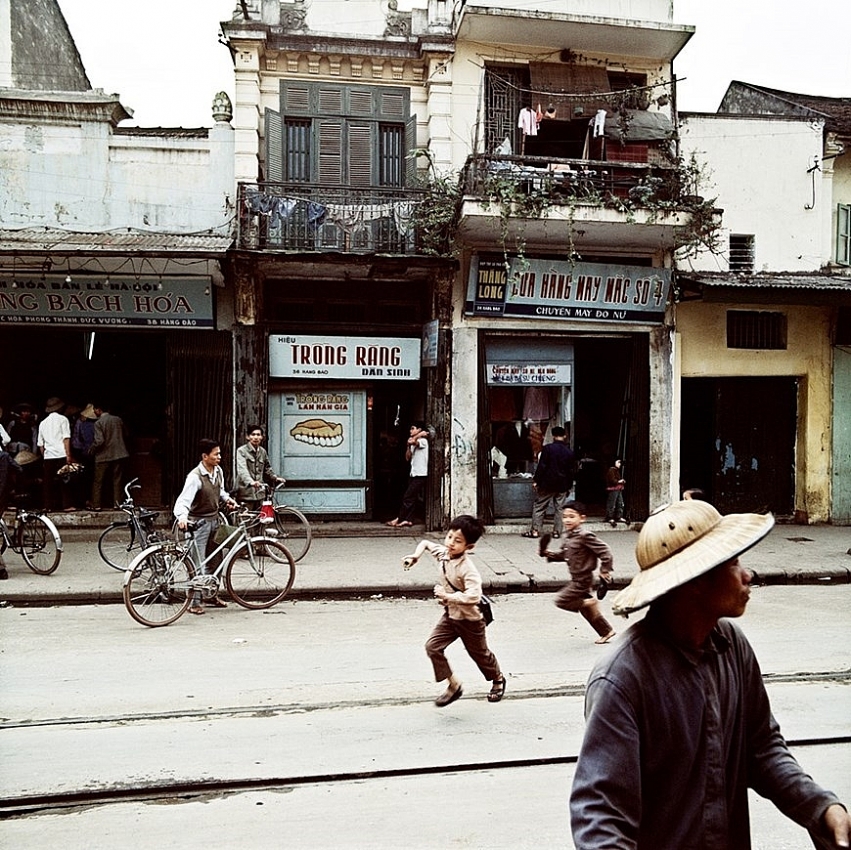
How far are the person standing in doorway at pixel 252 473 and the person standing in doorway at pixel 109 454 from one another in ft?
11.5

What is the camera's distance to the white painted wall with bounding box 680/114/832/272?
1494 centimetres

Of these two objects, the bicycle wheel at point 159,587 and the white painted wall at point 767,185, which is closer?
the bicycle wheel at point 159,587

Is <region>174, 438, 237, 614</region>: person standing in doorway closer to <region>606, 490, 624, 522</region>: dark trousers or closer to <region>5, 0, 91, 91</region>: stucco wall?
<region>606, 490, 624, 522</region>: dark trousers

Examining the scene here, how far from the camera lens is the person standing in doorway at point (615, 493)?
14562 millimetres

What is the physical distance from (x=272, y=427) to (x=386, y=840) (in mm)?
10783

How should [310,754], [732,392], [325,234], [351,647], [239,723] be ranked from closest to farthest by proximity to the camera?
[310,754] < [239,723] < [351,647] < [325,234] < [732,392]

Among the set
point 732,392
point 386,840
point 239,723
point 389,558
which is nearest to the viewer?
point 386,840

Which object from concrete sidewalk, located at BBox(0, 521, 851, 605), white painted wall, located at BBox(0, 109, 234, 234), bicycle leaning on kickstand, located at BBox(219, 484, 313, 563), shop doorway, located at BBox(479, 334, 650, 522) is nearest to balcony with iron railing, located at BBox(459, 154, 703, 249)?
shop doorway, located at BBox(479, 334, 650, 522)

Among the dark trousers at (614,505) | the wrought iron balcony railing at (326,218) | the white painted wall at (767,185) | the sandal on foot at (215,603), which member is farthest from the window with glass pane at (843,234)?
the sandal on foot at (215,603)

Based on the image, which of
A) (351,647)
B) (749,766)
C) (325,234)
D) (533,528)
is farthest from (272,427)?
(749,766)

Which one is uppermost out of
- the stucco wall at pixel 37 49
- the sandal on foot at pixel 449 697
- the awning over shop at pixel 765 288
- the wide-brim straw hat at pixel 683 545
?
the stucco wall at pixel 37 49

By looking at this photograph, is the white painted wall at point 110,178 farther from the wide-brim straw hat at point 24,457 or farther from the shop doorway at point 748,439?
the shop doorway at point 748,439

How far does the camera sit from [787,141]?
15.1 m

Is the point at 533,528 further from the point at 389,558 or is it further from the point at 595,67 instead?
the point at 595,67
